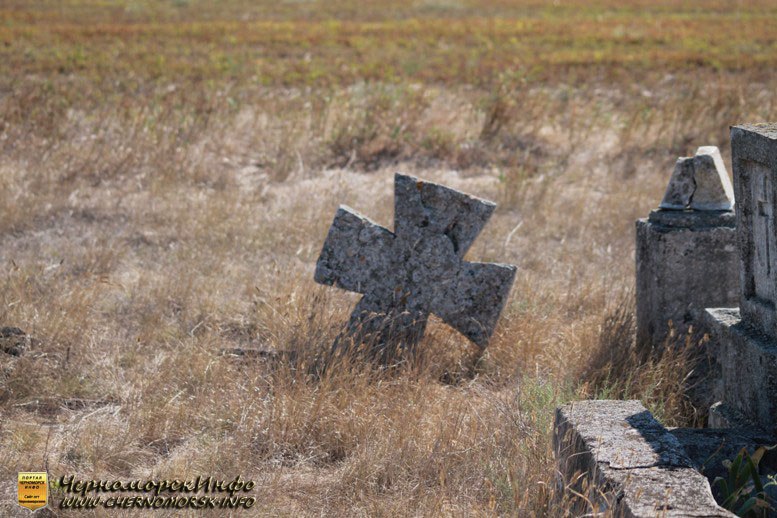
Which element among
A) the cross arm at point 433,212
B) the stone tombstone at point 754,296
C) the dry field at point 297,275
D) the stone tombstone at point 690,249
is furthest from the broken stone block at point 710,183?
the cross arm at point 433,212

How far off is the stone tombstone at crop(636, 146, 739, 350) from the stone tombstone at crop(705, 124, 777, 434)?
736mm

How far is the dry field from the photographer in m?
3.38

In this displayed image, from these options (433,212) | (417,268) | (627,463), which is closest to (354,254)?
(417,268)

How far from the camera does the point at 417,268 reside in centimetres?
455

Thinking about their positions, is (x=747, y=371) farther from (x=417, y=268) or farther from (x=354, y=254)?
(x=354, y=254)

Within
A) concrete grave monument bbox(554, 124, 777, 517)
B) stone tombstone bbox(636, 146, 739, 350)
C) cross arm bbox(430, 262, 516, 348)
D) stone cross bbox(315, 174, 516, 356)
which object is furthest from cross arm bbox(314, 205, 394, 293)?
concrete grave monument bbox(554, 124, 777, 517)

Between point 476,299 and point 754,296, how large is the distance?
1.53 m

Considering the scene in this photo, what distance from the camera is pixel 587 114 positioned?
1109 centimetres

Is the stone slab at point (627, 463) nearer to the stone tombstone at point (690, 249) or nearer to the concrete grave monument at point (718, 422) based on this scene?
the concrete grave monument at point (718, 422)

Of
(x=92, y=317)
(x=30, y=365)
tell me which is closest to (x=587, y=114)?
(x=92, y=317)

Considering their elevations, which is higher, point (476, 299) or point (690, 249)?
point (690, 249)

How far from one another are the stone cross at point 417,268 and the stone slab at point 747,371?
125cm

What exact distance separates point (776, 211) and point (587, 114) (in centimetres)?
836

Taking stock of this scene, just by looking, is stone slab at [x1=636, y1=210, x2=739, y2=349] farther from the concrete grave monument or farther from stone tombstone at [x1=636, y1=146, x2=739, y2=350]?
the concrete grave monument
